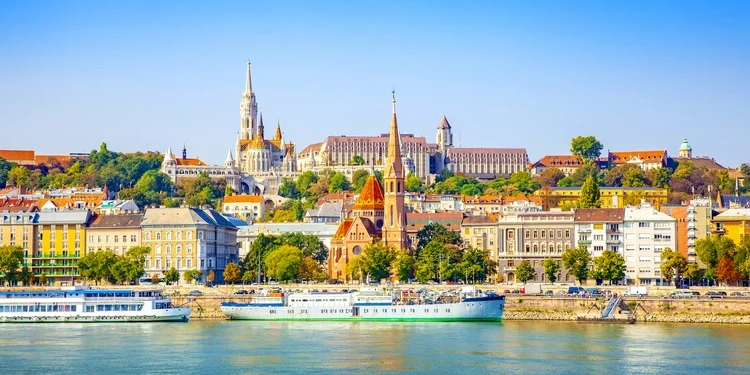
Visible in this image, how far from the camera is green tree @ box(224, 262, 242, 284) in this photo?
108062 mm

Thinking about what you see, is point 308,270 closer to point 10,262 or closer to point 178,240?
point 178,240

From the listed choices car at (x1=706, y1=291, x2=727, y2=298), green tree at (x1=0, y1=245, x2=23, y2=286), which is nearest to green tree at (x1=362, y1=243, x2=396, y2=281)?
green tree at (x1=0, y1=245, x2=23, y2=286)

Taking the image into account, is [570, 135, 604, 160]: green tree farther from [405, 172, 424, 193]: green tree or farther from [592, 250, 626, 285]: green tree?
[592, 250, 626, 285]: green tree

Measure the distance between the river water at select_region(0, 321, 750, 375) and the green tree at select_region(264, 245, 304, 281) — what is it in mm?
24778

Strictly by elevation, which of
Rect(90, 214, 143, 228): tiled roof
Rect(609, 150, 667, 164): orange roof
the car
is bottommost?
the car

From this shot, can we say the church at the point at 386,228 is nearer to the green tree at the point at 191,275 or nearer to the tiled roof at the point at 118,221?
the green tree at the point at 191,275

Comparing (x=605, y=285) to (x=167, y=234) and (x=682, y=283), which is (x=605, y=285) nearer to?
(x=682, y=283)

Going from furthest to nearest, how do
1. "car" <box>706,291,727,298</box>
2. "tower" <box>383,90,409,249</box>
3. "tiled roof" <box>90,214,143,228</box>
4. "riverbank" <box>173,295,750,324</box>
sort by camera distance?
"tower" <box>383,90,409,249</box>
"tiled roof" <box>90,214,143,228</box>
"car" <box>706,291,727,298</box>
"riverbank" <box>173,295,750,324</box>

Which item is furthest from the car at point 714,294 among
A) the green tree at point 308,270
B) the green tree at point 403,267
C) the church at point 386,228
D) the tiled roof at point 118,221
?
the tiled roof at point 118,221

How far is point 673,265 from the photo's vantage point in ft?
323

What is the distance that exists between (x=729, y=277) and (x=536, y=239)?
18.7 meters

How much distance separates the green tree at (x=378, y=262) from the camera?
107m

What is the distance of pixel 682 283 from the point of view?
10006cm

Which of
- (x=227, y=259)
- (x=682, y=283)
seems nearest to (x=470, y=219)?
(x=227, y=259)
